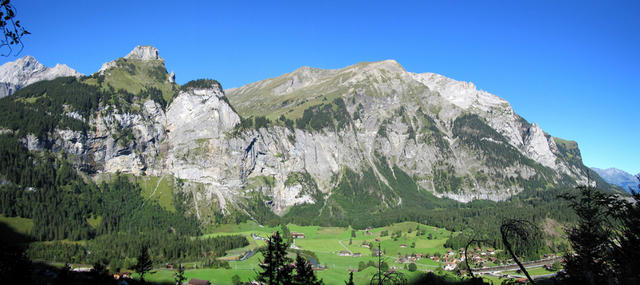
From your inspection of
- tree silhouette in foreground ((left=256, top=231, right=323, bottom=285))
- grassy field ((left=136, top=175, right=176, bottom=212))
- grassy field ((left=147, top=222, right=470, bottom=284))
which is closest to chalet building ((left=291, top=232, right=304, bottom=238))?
grassy field ((left=147, top=222, right=470, bottom=284))

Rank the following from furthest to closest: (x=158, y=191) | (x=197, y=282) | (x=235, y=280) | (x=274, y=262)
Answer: (x=158, y=191)
(x=235, y=280)
(x=197, y=282)
(x=274, y=262)

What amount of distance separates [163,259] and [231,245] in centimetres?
2801

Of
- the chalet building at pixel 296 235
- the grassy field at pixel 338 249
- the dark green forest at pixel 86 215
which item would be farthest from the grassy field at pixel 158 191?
the chalet building at pixel 296 235

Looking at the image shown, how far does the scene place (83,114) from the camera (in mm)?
196500

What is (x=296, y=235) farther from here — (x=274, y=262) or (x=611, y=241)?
(x=611, y=241)

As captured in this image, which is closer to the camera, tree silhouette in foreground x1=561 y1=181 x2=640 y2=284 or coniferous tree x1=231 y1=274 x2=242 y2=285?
tree silhouette in foreground x1=561 y1=181 x2=640 y2=284

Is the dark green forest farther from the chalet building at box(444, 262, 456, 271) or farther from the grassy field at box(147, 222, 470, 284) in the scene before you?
the chalet building at box(444, 262, 456, 271)

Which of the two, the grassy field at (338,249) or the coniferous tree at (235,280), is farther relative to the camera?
the grassy field at (338,249)

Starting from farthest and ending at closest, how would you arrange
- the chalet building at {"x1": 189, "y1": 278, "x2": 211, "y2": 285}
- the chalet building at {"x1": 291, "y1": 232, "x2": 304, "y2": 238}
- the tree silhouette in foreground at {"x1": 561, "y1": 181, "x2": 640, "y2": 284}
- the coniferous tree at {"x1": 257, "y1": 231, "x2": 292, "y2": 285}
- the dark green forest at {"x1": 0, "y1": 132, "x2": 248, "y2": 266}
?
the chalet building at {"x1": 291, "y1": 232, "x2": 304, "y2": 238}, the dark green forest at {"x1": 0, "y1": 132, "x2": 248, "y2": 266}, the chalet building at {"x1": 189, "y1": 278, "x2": 211, "y2": 285}, the coniferous tree at {"x1": 257, "y1": 231, "x2": 292, "y2": 285}, the tree silhouette in foreground at {"x1": 561, "y1": 181, "x2": 640, "y2": 284}

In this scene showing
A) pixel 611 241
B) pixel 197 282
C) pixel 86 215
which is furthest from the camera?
pixel 86 215

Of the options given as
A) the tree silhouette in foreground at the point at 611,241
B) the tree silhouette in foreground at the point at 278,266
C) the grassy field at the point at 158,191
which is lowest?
the tree silhouette in foreground at the point at 278,266

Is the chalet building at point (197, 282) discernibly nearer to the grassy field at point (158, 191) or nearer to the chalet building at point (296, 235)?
the chalet building at point (296, 235)

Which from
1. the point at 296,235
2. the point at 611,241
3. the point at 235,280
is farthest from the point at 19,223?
the point at 611,241

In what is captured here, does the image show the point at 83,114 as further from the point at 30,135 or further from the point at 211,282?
the point at 211,282
